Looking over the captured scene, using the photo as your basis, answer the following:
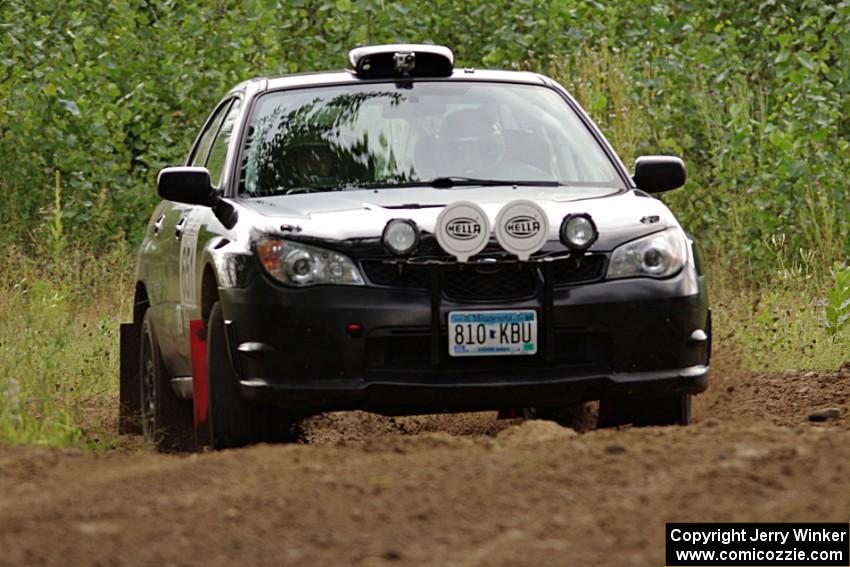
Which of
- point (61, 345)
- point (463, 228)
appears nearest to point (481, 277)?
point (463, 228)

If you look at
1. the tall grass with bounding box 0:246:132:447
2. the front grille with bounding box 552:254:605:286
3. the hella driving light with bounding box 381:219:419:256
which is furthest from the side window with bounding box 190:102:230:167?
the front grille with bounding box 552:254:605:286

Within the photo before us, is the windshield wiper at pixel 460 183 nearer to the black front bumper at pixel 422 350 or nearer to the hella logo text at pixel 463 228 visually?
the hella logo text at pixel 463 228

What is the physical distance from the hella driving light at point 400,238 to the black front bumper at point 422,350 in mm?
157

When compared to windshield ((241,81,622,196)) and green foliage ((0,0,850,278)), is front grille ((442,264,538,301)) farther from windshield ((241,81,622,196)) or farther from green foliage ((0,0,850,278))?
green foliage ((0,0,850,278))

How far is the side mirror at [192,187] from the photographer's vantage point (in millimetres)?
7652

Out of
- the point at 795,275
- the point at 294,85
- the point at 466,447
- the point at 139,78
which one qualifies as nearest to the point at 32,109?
the point at 139,78

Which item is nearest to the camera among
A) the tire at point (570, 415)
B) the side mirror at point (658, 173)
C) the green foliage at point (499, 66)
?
the side mirror at point (658, 173)

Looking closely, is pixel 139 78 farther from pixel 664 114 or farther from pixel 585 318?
pixel 585 318

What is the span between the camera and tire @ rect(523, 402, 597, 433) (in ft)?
29.7

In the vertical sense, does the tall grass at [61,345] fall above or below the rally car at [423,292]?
below

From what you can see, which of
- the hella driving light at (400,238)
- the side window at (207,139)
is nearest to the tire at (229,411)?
the hella driving light at (400,238)

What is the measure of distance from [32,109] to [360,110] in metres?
8.91
